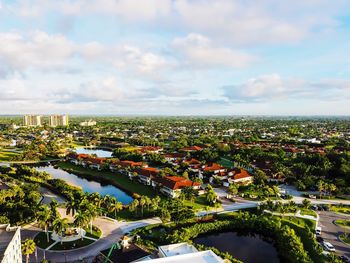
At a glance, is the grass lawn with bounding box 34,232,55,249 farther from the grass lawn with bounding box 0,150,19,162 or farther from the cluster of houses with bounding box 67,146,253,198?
the grass lawn with bounding box 0,150,19,162

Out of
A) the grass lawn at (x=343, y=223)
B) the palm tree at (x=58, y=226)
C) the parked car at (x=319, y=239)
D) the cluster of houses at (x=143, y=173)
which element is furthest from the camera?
the cluster of houses at (x=143, y=173)

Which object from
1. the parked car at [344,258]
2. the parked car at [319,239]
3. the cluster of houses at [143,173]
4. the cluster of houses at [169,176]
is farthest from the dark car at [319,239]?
the cluster of houses at [143,173]

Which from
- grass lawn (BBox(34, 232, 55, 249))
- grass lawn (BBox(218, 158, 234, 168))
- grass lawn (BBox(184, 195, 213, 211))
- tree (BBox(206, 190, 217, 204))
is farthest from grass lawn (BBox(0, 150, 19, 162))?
tree (BBox(206, 190, 217, 204))

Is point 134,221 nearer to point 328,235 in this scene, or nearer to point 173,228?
point 173,228

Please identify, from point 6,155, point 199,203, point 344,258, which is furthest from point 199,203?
point 6,155

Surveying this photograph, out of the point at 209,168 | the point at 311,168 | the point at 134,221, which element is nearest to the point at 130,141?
the point at 209,168

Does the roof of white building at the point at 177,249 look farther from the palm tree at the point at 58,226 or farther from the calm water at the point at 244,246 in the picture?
the palm tree at the point at 58,226
